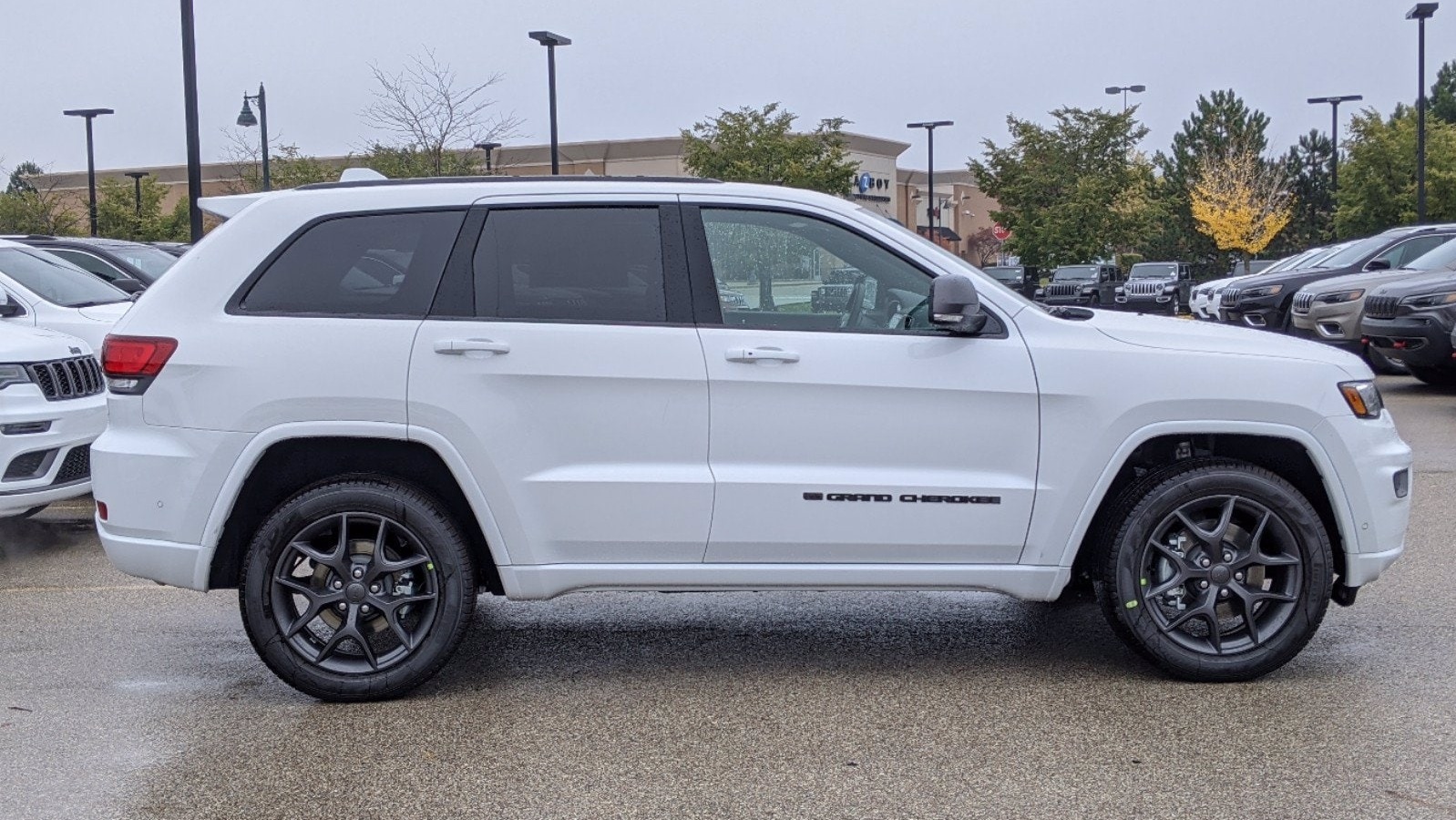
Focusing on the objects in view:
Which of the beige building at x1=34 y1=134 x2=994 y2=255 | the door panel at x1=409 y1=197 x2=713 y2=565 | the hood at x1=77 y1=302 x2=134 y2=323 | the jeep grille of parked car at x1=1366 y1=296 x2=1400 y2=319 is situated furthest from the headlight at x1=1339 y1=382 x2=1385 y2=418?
the beige building at x1=34 y1=134 x2=994 y2=255

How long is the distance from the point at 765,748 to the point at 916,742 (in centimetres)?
49

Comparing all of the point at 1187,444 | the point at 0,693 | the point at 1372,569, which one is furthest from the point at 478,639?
the point at 1372,569

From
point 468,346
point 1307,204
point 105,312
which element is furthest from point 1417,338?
point 1307,204

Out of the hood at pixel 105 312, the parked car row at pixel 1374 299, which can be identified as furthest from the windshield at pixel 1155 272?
the hood at pixel 105 312

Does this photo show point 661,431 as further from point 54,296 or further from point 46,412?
point 54,296

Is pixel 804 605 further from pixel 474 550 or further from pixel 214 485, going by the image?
pixel 214 485

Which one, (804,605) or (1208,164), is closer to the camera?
(804,605)

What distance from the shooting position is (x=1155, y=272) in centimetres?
4094

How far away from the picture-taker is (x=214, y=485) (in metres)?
5.04

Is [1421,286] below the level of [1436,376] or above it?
above

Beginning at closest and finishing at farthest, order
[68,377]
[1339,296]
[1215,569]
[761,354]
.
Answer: [761,354] < [1215,569] < [68,377] < [1339,296]

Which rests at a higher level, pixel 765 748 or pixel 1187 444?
pixel 1187 444

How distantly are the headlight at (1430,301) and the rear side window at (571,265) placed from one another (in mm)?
11675

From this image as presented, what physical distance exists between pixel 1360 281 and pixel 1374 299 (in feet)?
8.38
